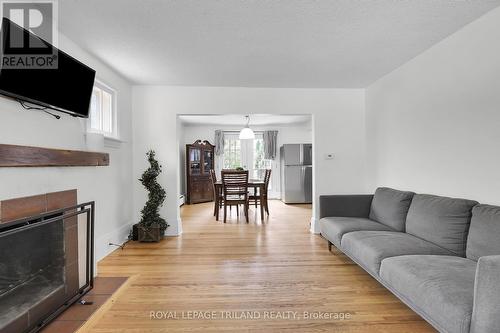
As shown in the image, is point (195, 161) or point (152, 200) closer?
point (152, 200)

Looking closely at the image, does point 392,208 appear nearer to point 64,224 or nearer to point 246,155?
point 64,224

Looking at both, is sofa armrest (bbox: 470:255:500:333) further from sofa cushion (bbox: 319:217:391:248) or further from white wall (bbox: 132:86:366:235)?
white wall (bbox: 132:86:366:235)

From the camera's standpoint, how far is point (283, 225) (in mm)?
4605

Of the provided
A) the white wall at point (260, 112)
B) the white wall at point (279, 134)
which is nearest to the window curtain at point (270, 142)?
the white wall at point (279, 134)

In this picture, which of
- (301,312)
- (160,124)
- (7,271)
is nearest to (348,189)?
(301,312)

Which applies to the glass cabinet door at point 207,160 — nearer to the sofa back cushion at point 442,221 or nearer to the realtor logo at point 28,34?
the realtor logo at point 28,34

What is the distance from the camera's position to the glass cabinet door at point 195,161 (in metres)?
7.09

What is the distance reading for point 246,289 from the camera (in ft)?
7.57

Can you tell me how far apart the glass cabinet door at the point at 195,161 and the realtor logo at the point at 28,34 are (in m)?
4.89

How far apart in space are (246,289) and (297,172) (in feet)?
16.5

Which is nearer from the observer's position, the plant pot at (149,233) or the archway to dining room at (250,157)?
the plant pot at (149,233)

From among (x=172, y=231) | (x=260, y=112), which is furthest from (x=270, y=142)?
(x=172, y=231)

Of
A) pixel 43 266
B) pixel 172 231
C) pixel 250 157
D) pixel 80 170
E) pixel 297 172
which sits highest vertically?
pixel 250 157

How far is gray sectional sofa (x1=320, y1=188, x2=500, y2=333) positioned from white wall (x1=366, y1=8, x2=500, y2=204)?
0.25 metres
